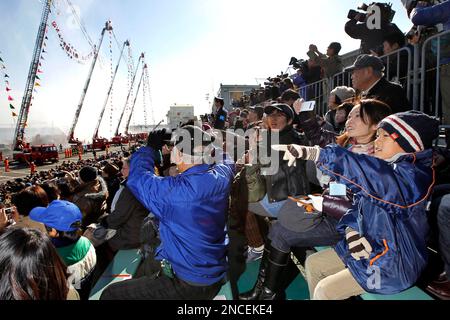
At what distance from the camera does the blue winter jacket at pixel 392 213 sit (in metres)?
1.77

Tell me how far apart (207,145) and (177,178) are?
16.3 inches

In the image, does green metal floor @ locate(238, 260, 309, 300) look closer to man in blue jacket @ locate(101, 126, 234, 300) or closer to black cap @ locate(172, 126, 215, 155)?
man in blue jacket @ locate(101, 126, 234, 300)

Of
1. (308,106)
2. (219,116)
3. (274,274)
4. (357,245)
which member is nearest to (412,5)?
(308,106)

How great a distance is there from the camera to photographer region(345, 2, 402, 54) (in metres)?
4.91

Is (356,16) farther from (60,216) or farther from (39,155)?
(39,155)

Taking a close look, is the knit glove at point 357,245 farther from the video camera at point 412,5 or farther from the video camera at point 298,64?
the video camera at point 298,64

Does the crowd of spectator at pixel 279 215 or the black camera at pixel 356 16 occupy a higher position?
the black camera at pixel 356 16

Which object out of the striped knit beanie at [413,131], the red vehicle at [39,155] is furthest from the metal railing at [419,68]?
the red vehicle at [39,155]

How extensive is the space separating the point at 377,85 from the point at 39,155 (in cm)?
3246

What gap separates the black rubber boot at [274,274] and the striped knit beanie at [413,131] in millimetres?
1424

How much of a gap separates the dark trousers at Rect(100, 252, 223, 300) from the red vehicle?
31.9 meters

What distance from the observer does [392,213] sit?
1772 mm

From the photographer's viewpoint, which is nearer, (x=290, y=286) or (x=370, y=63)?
(x=290, y=286)

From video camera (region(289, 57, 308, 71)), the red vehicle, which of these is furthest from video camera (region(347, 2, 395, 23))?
the red vehicle
